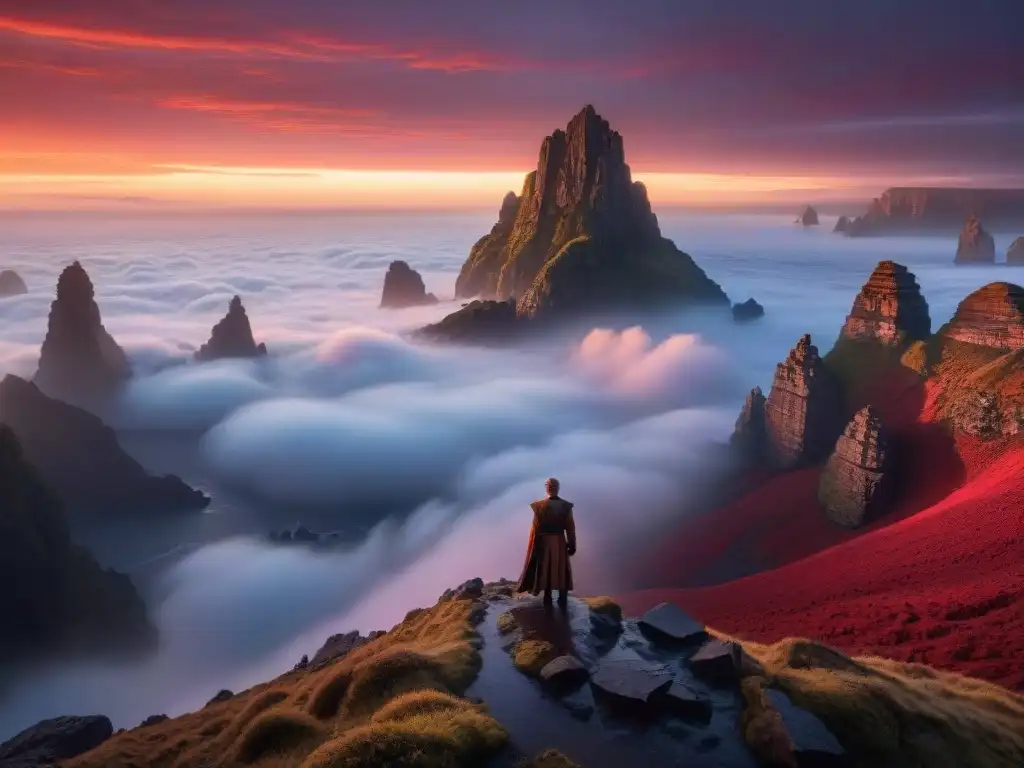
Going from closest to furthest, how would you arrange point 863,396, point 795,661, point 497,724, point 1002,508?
1. point 497,724
2. point 795,661
3. point 1002,508
4. point 863,396

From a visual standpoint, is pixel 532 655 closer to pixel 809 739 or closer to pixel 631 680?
pixel 631 680

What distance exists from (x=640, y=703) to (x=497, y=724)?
10.6 ft

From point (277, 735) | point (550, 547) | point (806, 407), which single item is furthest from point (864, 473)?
point (277, 735)

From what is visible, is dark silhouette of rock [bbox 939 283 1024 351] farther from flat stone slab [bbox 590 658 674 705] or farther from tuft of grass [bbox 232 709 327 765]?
tuft of grass [bbox 232 709 327 765]

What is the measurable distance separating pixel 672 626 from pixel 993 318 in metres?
60.1

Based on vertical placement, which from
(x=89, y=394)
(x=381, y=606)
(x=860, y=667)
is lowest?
(x=381, y=606)

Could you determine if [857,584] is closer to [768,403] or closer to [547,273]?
[768,403]

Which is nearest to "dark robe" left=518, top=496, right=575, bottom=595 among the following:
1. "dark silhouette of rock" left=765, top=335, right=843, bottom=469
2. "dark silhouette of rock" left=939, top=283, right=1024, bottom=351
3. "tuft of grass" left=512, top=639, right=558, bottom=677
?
"tuft of grass" left=512, top=639, right=558, bottom=677

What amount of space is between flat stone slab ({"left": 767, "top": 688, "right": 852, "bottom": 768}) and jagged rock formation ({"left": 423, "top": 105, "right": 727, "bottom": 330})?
16348 cm

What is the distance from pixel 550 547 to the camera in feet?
61.7

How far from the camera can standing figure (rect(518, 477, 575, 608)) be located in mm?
18406

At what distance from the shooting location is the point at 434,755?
1243cm

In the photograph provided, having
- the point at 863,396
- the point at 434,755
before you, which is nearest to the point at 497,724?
the point at 434,755

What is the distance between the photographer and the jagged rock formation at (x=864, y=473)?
5688 cm
